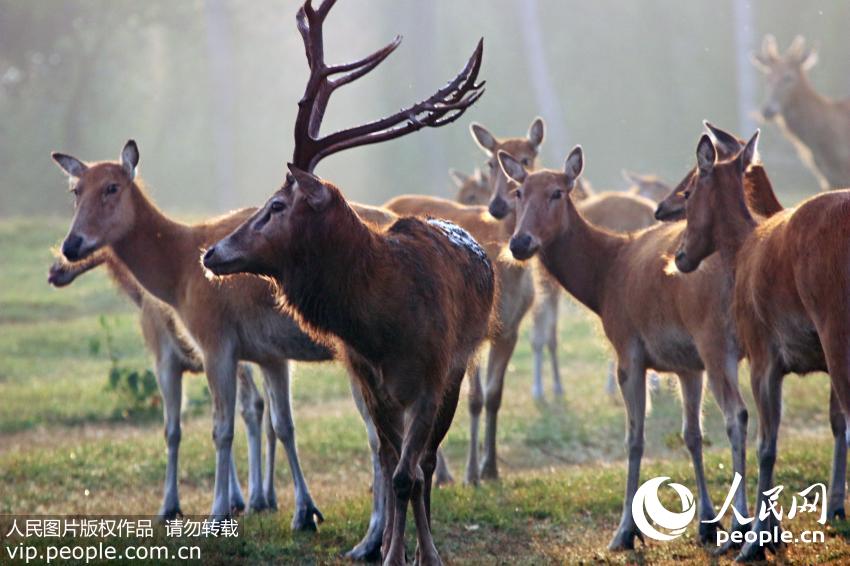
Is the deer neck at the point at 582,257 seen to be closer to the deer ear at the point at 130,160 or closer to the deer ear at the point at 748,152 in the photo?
the deer ear at the point at 748,152

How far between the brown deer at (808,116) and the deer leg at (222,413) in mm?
12286

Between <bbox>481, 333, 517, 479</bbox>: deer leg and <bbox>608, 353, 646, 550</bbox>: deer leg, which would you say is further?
<bbox>481, 333, 517, 479</bbox>: deer leg

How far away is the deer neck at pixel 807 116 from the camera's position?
2017cm

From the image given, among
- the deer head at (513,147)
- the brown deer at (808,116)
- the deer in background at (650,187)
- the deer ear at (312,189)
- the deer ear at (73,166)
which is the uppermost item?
the brown deer at (808,116)

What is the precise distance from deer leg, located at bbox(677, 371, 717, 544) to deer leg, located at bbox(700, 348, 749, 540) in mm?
443

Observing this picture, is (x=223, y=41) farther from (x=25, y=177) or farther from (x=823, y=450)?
(x=823, y=450)

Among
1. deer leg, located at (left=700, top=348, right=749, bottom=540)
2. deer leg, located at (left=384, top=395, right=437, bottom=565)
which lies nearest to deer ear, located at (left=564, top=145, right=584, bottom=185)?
deer leg, located at (left=700, top=348, right=749, bottom=540)

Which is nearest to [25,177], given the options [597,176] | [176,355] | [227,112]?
[227,112]

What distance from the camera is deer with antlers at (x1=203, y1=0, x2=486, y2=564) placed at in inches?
282

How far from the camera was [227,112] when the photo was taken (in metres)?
44.0

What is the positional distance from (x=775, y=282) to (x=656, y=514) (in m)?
2.19

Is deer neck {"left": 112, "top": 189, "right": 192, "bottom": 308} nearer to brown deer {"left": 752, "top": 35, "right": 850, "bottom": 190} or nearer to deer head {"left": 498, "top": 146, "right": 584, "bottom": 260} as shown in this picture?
deer head {"left": 498, "top": 146, "right": 584, "bottom": 260}

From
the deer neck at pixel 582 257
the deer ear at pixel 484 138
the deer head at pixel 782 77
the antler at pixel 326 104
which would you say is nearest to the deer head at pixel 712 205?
the deer neck at pixel 582 257

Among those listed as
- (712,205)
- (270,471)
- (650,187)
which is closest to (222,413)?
(270,471)
